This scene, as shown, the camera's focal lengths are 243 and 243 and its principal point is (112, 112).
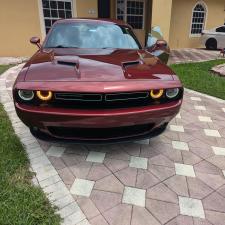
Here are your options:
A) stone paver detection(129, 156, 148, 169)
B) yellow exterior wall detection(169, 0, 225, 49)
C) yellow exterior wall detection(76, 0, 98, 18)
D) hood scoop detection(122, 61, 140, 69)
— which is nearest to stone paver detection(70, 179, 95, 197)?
stone paver detection(129, 156, 148, 169)

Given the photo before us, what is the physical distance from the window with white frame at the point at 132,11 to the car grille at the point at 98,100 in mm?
11114

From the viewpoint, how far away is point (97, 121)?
2426 millimetres

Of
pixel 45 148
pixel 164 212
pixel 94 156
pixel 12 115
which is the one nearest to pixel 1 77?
pixel 12 115

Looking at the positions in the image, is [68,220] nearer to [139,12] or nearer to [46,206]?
[46,206]

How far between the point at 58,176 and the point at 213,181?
1686 millimetres

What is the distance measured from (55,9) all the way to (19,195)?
9556mm

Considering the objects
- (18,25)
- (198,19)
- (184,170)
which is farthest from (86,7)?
(184,170)

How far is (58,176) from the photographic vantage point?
2604 millimetres

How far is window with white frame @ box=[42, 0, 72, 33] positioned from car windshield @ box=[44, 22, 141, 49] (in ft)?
22.4

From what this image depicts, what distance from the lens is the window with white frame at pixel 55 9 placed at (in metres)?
10.0

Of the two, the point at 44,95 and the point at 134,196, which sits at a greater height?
the point at 44,95

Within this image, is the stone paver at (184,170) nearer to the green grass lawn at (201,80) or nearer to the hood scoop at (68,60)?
the hood scoop at (68,60)

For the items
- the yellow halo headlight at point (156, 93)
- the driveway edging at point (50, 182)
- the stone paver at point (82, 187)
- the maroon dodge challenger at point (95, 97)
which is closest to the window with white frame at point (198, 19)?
the maroon dodge challenger at point (95, 97)

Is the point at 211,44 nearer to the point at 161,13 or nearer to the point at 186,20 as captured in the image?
the point at 186,20
